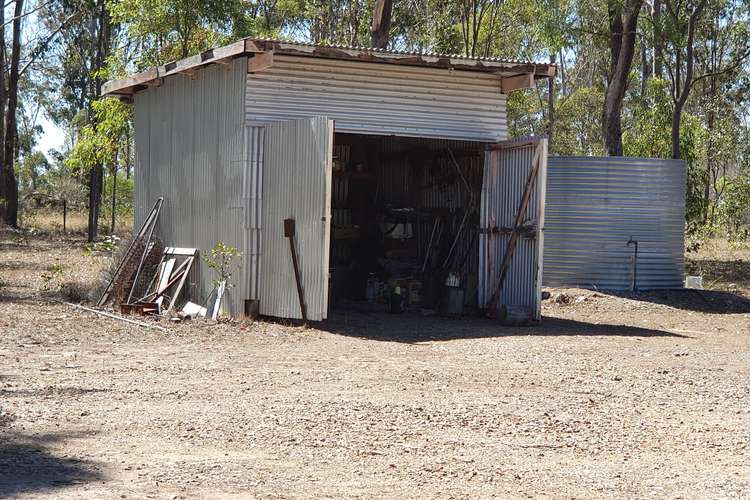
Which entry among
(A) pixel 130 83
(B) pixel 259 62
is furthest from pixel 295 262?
(A) pixel 130 83

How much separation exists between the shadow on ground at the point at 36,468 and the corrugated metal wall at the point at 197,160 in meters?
7.78

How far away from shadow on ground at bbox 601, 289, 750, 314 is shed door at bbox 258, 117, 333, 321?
6.63 meters

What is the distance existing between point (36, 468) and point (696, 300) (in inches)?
566

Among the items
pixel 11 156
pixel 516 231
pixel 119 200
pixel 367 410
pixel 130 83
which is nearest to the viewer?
pixel 367 410

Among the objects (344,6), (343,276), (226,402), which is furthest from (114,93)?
(344,6)

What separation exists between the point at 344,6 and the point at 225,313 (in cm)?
2844

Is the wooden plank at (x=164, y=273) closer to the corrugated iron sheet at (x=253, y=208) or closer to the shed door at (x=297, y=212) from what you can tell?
the corrugated iron sheet at (x=253, y=208)

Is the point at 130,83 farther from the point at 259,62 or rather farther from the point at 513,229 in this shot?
the point at 513,229

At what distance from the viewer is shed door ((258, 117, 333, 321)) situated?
14086mm

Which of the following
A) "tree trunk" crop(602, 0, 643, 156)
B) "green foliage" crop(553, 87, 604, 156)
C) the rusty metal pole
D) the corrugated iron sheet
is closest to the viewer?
the rusty metal pole

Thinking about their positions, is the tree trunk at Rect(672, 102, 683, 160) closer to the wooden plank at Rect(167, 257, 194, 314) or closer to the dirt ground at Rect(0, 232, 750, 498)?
the dirt ground at Rect(0, 232, 750, 498)

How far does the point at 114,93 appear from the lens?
20047mm

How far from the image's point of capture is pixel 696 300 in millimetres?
18797

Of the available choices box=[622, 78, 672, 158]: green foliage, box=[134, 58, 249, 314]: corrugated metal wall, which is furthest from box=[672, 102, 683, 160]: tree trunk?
box=[134, 58, 249, 314]: corrugated metal wall
